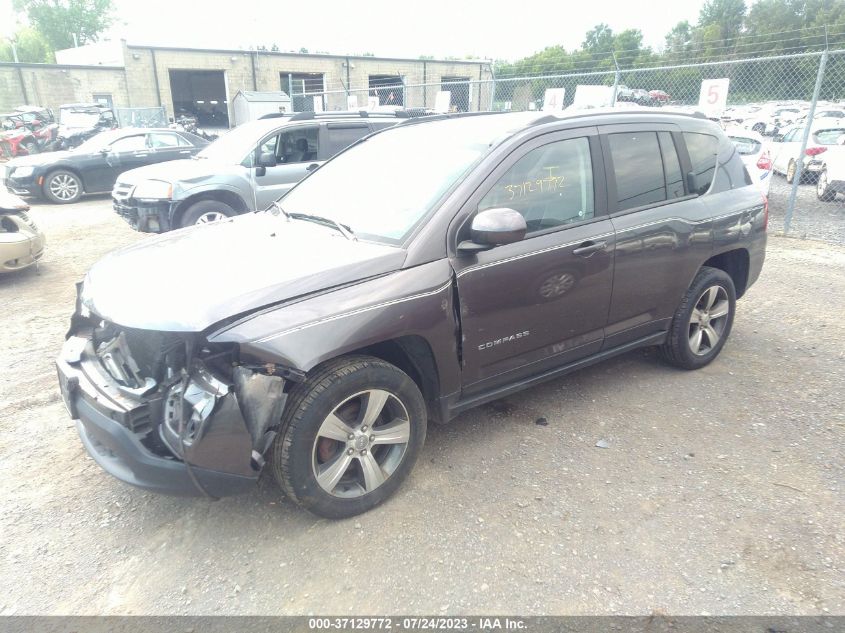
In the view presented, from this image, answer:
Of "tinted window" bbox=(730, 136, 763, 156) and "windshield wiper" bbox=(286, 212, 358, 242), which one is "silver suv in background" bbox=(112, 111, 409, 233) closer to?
"windshield wiper" bbox=(286, 212, 358, 242)

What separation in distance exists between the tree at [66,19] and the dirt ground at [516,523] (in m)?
81.2

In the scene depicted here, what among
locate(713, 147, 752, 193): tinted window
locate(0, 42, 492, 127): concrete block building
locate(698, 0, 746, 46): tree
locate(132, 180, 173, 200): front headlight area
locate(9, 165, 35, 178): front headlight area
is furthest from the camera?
locate(698, 0, 746, 46): tree


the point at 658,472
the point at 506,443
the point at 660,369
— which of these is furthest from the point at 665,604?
the point at 660,369

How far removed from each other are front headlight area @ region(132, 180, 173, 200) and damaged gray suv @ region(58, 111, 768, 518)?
4373 millimetres

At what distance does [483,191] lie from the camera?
314 centimetres

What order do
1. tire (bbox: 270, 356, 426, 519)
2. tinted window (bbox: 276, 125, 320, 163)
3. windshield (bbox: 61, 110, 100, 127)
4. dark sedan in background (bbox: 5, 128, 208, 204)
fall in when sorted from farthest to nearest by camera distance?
windshield (bbox: 61, 110, 100, 127)
dark sedan in background (bbox: 5, 128, 208, 204)
tinted window (bbox: 276, 125, 320, 163)
tire (bbox: 270, 356, 426, 519)

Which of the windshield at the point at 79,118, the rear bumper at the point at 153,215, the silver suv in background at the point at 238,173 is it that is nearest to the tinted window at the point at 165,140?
the silver suv in background at the point at 238,173

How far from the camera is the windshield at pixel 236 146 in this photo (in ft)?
27.3

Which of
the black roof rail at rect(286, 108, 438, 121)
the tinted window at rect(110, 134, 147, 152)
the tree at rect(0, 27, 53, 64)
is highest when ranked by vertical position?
the tree at rect(0, 27, 53, 64)

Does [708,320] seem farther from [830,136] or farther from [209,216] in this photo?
[830,136]

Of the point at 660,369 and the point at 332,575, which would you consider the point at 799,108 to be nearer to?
the point at 660,369

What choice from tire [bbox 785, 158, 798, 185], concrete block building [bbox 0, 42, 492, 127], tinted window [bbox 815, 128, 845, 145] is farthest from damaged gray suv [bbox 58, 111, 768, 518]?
concrete block building [bbox 0, 42, 492, 127]

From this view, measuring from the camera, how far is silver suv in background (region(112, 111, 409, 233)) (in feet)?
25.7

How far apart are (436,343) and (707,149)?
9.03ft
